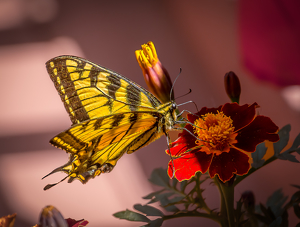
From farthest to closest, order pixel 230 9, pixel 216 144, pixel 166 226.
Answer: pixel 166 226 → pixel 230 9 → pixel 216 144

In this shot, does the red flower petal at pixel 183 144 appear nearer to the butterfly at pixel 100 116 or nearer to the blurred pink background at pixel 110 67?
the butterfly at pixel 100 116

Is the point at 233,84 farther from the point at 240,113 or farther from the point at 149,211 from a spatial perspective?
the point at 149,211

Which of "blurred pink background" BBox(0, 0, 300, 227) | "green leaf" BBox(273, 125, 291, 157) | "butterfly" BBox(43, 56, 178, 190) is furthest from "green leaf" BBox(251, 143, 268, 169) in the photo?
"blurred pink background" BBox(0, 0, 300, 227)

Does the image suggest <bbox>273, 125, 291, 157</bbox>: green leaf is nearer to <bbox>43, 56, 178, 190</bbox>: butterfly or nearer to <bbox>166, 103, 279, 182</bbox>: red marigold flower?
<bbox>166, 103, 279, 182</bbox>: red marigold flower

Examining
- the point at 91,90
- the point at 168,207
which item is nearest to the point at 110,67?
the point at 91,90

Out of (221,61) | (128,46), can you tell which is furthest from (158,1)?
(221,61)

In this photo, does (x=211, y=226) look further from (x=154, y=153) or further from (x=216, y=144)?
(x=216, y=144)

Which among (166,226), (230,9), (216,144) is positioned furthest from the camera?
(166,226)

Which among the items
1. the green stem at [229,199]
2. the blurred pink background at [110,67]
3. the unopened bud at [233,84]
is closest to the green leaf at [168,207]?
the green stem at [229,199]
